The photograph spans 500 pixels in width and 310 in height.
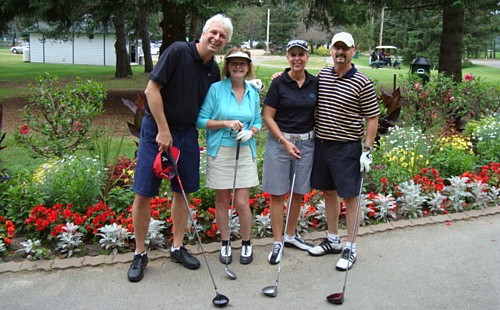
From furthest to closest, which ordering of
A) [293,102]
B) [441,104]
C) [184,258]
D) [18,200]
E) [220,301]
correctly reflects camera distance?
1. [441,104]
2. [18,200]
3. [184,258]
4. [293,102]
5. [220,301]

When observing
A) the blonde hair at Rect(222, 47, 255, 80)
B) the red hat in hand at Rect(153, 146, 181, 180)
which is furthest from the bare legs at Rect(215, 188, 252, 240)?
the blonde hair at Rect(222, 47, 255, 80)

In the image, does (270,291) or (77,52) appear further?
(77,52)

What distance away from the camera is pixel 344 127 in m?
4.11

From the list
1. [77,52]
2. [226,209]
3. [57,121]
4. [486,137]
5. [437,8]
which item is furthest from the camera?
[77,52]

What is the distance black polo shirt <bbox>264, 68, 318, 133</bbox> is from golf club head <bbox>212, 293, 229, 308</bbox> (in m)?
1.40

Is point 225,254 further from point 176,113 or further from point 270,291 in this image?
point 176,113

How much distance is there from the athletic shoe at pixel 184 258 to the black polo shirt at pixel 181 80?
3.46 ft

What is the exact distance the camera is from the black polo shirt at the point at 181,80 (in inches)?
149

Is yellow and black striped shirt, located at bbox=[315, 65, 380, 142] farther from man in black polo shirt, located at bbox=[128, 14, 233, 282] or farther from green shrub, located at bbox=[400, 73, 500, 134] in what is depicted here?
green shrub, located at bbox=[400, 73, 500, 134]

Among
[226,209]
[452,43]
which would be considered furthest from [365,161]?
[452,43]

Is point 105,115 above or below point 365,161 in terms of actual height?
below

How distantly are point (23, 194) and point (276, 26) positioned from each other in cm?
6667

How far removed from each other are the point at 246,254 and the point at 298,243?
0.53 m

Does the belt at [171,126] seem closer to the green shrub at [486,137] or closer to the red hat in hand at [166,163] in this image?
the red hat in hand at [166,163]
